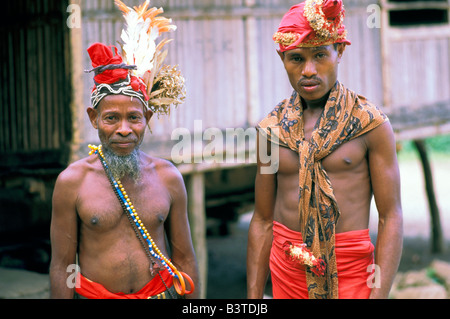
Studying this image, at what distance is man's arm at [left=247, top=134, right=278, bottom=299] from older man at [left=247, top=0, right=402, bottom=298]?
17 cm

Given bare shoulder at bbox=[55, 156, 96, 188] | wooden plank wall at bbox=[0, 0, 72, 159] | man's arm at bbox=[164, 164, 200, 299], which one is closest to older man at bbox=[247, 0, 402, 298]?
man's arm at bbox=[164, 164, 200, 299]

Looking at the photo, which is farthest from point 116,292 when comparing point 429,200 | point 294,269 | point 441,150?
point 441,150

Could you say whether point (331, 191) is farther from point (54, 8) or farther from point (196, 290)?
point (54, 8)

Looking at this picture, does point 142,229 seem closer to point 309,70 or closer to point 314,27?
point 309,70

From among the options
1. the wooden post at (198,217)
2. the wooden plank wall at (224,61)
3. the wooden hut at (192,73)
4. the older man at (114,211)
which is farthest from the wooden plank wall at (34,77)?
the older man at (114,211)

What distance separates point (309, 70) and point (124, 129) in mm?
973

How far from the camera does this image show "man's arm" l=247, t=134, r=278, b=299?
3301 millimetres

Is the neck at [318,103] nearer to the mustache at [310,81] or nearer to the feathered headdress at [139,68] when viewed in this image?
the mustache at [310,81]

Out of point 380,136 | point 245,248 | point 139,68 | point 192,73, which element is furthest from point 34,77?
point 245,248

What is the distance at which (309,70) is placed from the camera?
305cm

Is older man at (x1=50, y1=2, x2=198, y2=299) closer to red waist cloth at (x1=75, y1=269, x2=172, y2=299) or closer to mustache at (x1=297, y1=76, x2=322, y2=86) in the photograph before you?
red waist cloth at (x1=75, y1=269, x2=172, y2=299)

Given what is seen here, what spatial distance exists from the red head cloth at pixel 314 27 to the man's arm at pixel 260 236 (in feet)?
1.83

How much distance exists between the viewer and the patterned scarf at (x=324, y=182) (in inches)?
120
